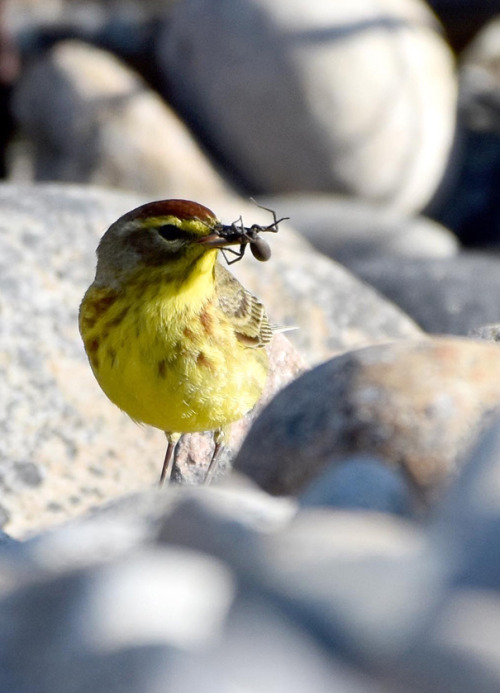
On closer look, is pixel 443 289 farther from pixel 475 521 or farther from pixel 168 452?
pixel 475 521

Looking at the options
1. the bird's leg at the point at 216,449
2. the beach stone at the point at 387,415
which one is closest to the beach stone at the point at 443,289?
the bird's leg at the point at 216,449

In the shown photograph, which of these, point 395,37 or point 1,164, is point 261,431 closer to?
point 395,37

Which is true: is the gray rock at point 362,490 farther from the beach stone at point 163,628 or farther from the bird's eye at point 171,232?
the bird's eye at point 171,232

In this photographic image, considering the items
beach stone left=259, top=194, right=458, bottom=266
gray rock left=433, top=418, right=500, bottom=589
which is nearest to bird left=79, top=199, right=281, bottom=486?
gray rock left=433, top=418, right=500, bottom=589

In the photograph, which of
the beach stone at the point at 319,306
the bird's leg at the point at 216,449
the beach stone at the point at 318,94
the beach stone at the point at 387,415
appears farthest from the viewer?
the beach stone at the point at 318,94

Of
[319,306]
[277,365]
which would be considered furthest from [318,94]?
[277,365]

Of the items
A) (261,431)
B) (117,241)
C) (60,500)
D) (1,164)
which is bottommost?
(1,164)

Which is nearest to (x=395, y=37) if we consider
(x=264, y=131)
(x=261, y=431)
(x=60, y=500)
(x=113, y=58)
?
(x=264, y=131)
